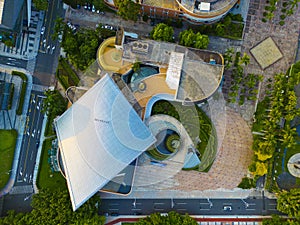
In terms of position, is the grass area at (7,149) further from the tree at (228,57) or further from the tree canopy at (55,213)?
the tree at (228,57)

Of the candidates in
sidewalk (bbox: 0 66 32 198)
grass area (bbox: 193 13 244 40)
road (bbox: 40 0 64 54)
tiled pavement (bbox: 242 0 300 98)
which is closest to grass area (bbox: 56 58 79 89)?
road (bbox: 40 0 64 54)

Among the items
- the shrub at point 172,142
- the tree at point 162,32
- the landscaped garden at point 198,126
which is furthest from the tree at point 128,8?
the shrub at point 172,142

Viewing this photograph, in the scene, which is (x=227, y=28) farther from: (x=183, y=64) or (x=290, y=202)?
(x=290, y=202)

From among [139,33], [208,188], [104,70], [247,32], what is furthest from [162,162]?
[247,32]

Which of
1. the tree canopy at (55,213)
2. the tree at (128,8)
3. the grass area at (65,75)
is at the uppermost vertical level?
the tree at (128,8)

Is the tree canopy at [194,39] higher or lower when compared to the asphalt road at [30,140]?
higher

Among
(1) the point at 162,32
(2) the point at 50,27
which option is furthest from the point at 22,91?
(1) the point at 162,32

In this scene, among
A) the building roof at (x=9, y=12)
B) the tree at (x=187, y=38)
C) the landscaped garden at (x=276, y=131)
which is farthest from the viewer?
the landscaped garden at (x=276, y=131)
